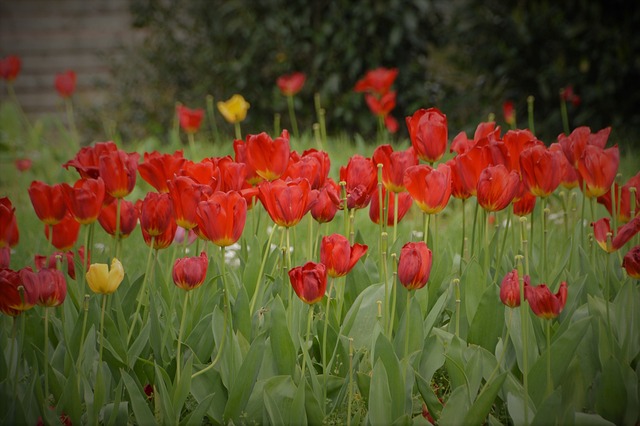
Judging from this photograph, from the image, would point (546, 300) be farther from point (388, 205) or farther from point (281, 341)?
point (388, 205)

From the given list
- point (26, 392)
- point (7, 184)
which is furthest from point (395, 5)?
point (26, 392)

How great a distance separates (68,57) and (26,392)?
20.7 feet

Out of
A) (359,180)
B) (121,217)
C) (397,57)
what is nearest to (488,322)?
(359,180)

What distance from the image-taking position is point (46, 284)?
1.50m

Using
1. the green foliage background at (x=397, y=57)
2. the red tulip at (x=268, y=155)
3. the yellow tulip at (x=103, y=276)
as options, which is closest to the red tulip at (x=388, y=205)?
the red tulip at (x=268, y=155)

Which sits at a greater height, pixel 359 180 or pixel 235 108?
pixel 235 108

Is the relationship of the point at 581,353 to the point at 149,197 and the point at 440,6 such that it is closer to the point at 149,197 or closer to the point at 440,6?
the point at 149,197

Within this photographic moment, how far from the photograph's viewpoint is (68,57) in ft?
24.2

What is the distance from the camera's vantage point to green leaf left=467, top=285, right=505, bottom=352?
5.85 ft

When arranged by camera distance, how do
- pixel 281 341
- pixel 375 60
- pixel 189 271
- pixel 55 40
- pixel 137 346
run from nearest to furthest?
1. pixel 189 271
2. pixel 281 341
3. pixel 137 346
4. pixel 375 60
5. pixel 55 40

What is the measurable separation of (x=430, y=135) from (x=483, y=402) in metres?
0.67

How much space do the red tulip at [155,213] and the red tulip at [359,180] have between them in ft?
1.31

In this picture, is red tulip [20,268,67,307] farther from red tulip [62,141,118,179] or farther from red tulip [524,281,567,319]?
red tulip [524,281,567,319]

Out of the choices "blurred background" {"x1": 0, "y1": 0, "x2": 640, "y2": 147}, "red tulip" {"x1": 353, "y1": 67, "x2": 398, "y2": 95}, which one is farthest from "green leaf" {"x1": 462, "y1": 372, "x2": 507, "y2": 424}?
"blurred background" {"x1": 0, "y1": 0, "x2": 640, "y2": 147}
